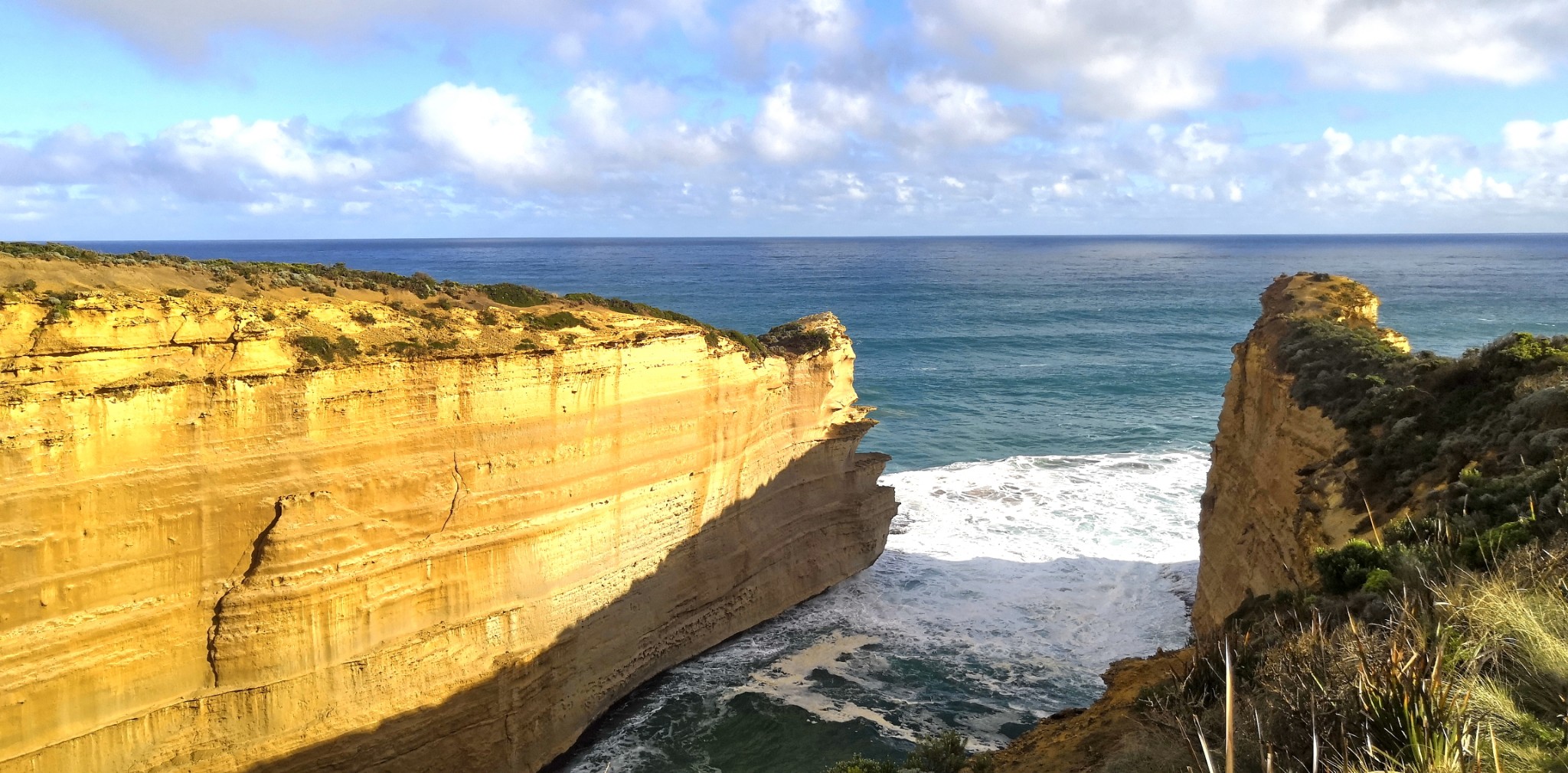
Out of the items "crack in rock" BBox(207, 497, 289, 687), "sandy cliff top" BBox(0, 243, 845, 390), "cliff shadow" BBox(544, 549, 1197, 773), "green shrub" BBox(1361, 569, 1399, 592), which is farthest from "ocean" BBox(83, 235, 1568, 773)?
"green shrub" BBox(1361, 569, 1399, 592)

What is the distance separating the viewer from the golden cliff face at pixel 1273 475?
13.6 metres

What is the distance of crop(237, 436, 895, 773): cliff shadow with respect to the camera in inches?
521

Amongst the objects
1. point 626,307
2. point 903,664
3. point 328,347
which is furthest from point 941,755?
point 328,347

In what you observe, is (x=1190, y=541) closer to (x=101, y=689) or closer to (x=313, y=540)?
(x=313, y=540)

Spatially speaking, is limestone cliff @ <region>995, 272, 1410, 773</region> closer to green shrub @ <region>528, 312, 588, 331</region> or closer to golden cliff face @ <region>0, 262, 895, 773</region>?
golden cliff face @ <region>0, 262, 895, 773</region>

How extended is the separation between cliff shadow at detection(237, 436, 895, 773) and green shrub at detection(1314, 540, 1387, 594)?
36.4 ft

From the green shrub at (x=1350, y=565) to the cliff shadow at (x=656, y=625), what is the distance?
11.1 m

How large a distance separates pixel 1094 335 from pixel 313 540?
52.0m

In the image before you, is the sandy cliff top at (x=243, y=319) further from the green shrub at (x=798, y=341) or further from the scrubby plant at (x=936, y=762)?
the scrubby plant at (x=936, y=762)

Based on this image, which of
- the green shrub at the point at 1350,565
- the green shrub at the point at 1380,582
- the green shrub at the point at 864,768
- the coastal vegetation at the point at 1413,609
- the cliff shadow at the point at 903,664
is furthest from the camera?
the cliff shadow at the point at 903,664

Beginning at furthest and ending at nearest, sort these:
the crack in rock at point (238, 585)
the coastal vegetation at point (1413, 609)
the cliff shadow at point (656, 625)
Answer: the cliff shadow at point (656, 625) < the crack in rock at point (238, 585) < the coastal vegetation at point (1413, 609)

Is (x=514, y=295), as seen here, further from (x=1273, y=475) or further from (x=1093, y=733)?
(x=1273, y=475)

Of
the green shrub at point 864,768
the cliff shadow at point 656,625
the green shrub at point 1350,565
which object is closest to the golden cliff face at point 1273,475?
Answer: the green shrub at point 1350,565

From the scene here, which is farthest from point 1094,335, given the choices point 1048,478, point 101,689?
point 101,689
